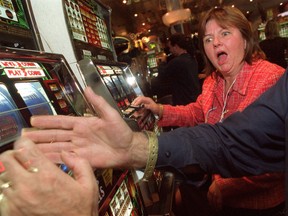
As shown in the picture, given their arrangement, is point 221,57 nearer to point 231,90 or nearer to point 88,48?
point 231,90

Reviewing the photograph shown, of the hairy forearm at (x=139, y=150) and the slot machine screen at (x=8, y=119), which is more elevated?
the slot machine screen at (x=8, y=119)

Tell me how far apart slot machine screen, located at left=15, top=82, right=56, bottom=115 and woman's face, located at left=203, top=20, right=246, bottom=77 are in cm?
131

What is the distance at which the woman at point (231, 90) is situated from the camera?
1832 mm

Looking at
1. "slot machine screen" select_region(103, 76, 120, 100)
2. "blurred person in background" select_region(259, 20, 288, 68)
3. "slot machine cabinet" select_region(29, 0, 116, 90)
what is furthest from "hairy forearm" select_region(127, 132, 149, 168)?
"blurred person in background" select_region(259, 20, 288, 68)

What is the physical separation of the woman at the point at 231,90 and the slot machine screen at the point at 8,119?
125 centimetres

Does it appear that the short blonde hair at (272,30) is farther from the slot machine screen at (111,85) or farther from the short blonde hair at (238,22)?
the slot machine screen at (111,85)

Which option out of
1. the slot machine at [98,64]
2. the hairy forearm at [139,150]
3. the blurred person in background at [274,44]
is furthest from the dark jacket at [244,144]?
the blurred person in background at [274,44]

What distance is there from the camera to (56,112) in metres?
1.31

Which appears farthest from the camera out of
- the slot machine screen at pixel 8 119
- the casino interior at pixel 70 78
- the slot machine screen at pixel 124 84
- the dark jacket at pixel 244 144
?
the slot machine screen at pixel 124 84

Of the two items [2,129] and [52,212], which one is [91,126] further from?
[52,212]

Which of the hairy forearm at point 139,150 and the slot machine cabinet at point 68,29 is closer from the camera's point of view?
the hairy forearm at point 139,150

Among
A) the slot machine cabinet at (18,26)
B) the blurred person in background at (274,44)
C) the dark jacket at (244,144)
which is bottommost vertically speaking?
the dark jacket at (244,144)

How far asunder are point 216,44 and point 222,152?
106 cm

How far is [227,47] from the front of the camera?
217 cm
